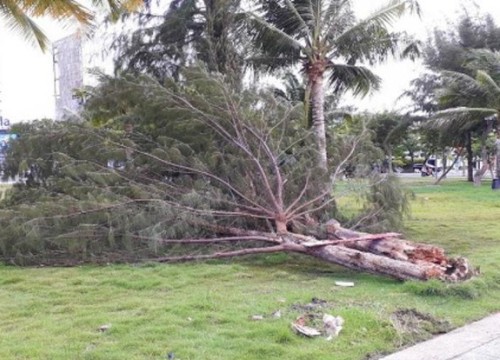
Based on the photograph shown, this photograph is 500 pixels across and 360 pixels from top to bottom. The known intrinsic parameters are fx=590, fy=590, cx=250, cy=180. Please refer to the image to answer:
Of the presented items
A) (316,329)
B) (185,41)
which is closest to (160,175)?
(316,329)

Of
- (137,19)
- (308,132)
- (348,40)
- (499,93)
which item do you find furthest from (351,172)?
(499,93)

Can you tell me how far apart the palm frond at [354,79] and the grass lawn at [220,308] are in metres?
8.48

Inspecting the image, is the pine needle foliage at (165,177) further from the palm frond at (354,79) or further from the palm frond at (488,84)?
the palm frond at (488,84)

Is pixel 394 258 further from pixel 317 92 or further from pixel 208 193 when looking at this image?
pixel 317 92

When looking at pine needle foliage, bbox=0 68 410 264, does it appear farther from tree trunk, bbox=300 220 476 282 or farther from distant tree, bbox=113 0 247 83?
distant tree, bbox=113 0 247 83

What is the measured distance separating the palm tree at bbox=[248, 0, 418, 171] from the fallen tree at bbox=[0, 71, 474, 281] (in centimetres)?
440

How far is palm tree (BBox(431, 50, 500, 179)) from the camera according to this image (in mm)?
26172

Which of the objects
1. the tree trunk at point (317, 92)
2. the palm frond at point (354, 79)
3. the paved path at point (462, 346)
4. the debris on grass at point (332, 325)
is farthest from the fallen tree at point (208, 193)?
the palm frond at point (354, 79)

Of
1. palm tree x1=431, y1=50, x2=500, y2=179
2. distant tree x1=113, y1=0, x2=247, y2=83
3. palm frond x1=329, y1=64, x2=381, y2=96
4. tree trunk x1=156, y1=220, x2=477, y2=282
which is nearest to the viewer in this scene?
tree trunk x1=156, y1=220, x2=477, y2=282

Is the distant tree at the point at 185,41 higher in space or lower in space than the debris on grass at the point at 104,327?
higher

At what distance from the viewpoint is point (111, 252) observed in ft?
30.8

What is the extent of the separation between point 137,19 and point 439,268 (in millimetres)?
12016

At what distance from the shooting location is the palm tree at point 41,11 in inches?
428

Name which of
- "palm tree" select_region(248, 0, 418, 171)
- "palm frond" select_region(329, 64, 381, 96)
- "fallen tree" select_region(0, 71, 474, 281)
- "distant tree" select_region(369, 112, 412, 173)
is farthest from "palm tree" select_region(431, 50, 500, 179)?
"fallen tree" select_region(0, 71, 474, 281)
